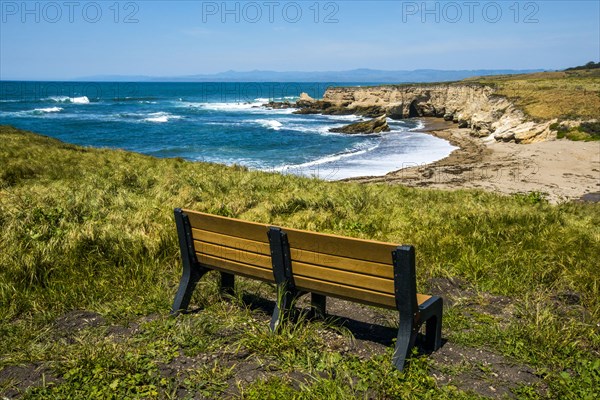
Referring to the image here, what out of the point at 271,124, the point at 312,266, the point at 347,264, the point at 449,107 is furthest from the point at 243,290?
the point at 449,107

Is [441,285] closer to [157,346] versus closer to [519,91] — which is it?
[157,346]

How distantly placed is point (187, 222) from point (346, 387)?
2.00 meters

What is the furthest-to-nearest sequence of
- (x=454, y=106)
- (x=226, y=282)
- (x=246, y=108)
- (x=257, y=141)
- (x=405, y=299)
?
(x=246, y=108) < (x=454, y=106) < (x=257, y=141) < (x=226, y=282) < (x=405, y=299)

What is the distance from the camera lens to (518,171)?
2639 cm

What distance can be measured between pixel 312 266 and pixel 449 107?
66635 mm

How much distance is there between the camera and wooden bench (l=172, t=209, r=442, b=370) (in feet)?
10.9

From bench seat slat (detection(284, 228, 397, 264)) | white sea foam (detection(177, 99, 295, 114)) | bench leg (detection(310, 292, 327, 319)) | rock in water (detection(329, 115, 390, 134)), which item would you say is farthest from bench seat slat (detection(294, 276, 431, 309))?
white sea foam (detection(177, 99, 295, 114))

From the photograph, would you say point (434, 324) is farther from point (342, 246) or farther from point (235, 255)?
point (235, 255)

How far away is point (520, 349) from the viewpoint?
3.73 metres

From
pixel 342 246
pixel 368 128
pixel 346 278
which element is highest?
pixel 368 128

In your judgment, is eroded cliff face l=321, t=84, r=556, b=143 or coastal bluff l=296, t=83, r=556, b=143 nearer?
eroded cliff face l=321, t=84, r=556, b=143

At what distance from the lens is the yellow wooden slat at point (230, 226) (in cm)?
377

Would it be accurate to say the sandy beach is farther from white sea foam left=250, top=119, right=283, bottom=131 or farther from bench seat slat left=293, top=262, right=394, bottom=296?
white sea foam left=250, top=119, right=283, bottom=131

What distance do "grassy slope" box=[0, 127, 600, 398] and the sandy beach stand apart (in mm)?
14005
